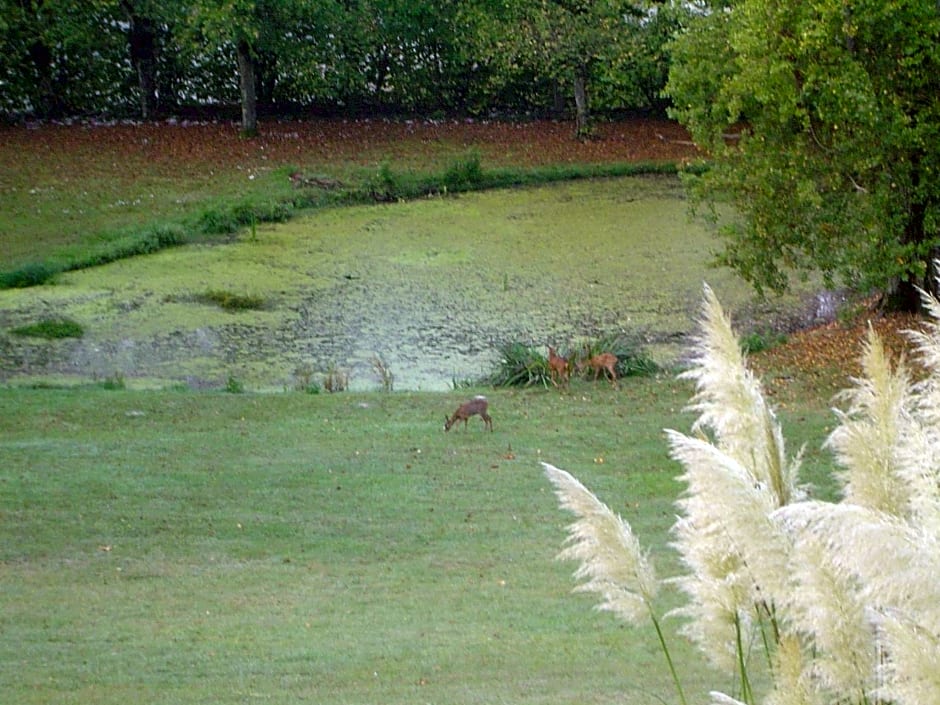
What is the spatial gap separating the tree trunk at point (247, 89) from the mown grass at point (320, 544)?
11707mm

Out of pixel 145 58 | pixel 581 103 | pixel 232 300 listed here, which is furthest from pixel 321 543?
pixel 145 58

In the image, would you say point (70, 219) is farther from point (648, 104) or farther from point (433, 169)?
point (648, 104)

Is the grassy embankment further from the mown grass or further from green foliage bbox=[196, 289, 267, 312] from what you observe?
green foliage bbox=[196, 289, 267, 312]

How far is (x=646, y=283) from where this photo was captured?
45.5 feet

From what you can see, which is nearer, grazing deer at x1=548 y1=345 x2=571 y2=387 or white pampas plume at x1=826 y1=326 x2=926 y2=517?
white pampas plume at x1=826 y1=326 x2=926 y2=517

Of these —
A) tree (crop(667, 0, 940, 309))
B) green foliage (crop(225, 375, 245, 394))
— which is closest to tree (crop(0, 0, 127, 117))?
green foliage (crop(225, 375, 245, 394))

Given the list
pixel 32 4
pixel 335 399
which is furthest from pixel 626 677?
pixel 32 4

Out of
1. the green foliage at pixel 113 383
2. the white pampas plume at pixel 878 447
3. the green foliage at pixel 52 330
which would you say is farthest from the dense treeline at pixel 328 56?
the white pampas plume at pixel 878 447

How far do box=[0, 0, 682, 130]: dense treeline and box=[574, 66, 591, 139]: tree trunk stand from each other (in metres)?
0.04

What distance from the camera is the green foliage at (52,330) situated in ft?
40.5

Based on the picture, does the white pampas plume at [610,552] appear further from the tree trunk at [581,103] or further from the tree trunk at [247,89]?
the tree trunk at [247,89]

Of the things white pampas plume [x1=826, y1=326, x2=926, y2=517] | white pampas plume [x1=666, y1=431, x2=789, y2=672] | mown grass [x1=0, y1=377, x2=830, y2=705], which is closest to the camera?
white pampas plume [x1=666, y1=431, x2=789, y2=672]

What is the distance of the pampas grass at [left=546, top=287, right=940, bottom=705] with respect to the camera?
195 cm

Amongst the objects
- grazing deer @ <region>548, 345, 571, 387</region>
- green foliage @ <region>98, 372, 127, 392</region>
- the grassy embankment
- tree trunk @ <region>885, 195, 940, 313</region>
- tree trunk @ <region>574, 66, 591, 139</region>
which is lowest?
green foliage @ <region>98, 372, 127, 392</region>
